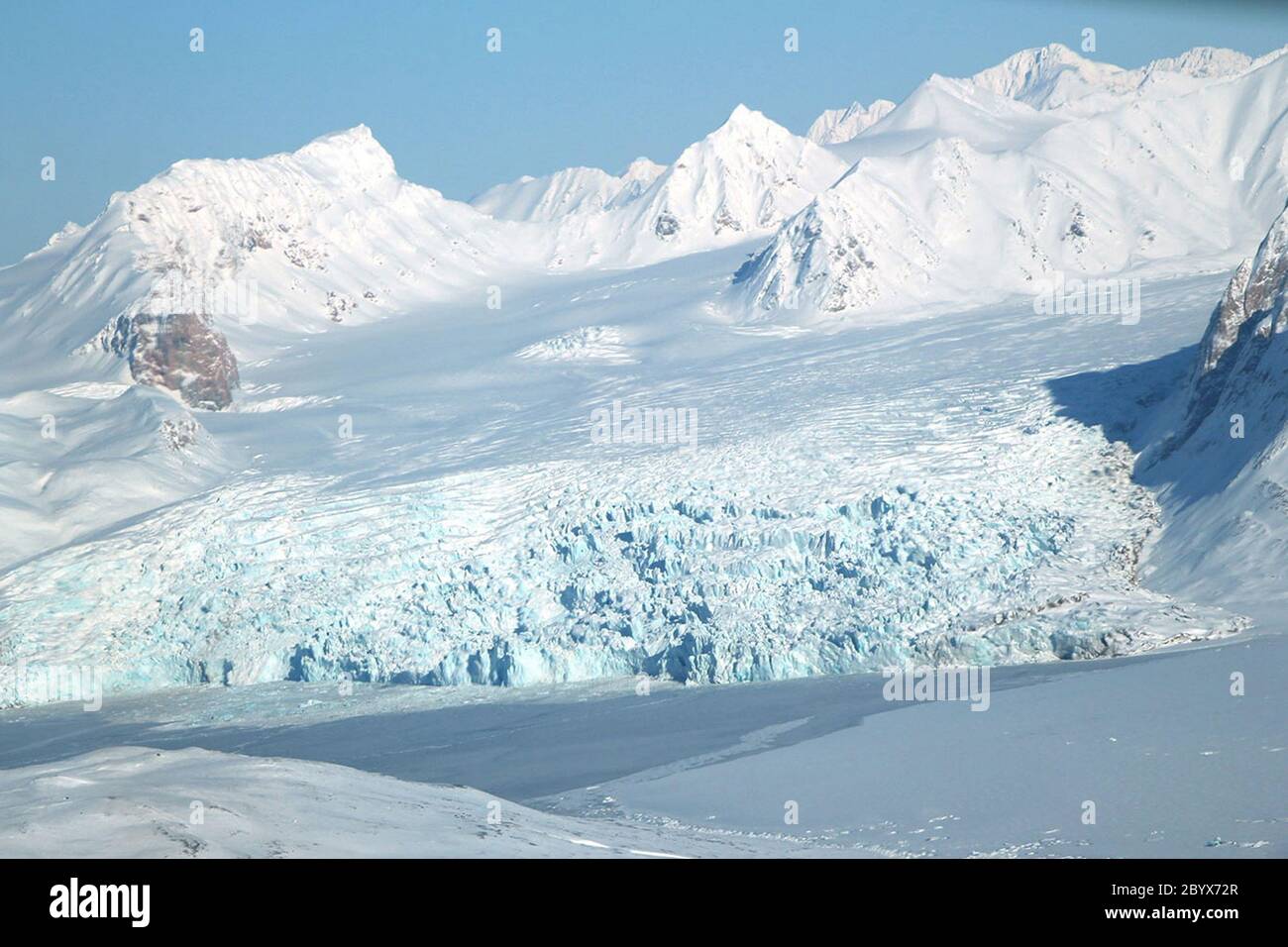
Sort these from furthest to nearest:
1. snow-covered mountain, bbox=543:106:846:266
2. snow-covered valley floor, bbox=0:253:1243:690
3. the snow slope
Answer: snow-covered mountain, bbox=543:106:846:266
snow-covered valley floor, bbox=0:253:1243:690
the snow slope

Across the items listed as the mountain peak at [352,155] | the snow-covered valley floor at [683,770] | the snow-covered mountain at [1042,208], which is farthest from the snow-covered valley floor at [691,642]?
the mountain peak at [352,155]

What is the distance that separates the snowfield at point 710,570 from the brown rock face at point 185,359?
0.67 feet

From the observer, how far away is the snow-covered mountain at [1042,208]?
6081 centimetres

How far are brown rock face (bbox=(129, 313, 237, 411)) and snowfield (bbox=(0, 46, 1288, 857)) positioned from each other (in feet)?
0.67

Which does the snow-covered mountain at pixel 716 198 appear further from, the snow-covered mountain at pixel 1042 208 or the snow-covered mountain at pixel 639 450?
the snow-covered mountain at pixel 1042 208

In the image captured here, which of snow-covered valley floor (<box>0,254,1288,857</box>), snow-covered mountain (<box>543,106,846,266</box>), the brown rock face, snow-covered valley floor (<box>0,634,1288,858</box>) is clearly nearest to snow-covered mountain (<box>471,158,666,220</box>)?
snow-covered mountain (<box>543,106,846,266</box>)

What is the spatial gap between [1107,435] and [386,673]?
16.4 meters

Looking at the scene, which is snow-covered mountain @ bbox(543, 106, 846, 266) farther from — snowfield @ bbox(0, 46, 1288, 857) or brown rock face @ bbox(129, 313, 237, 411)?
brown rock face @ bbox(129, 313, 237, 411)

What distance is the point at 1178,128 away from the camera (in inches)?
2781

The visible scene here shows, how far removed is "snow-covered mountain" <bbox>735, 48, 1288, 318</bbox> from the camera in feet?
200

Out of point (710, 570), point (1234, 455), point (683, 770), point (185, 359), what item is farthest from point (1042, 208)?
point (683, 770)

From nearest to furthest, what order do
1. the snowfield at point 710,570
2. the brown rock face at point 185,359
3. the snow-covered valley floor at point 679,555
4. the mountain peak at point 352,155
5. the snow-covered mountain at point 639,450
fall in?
the snowfield at point 710,570 → the snow-covered valley floor at point 679,555 → the snow-covered mountain at point 639,450 → the brown rock face at point 185,359 → the mountain peak at point 352,155

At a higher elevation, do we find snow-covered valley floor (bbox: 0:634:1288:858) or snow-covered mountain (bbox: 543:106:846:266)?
snow-covered mountain (bbox: 543:106:846:266)
